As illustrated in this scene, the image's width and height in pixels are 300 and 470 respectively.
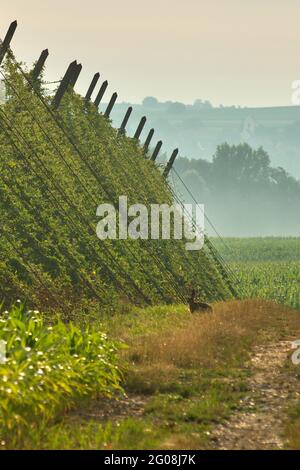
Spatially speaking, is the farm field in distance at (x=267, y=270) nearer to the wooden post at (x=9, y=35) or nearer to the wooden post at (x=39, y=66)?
the wooden post at (x=39, y=66)

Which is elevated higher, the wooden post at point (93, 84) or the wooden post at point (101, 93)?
the wooden post at point (101, 93)

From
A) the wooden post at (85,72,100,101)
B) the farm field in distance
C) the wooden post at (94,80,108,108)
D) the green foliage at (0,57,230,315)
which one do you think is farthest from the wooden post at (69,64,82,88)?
the farm field in distance

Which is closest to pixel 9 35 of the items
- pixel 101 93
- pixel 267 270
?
pixel 101 93

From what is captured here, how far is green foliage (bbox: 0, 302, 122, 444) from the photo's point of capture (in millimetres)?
10117

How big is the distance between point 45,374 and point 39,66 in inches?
596

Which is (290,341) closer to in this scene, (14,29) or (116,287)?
(116,287)

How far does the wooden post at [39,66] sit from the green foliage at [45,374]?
40.6 feet

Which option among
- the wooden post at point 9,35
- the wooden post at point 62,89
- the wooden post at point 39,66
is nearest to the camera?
the wooden post at point 9,35

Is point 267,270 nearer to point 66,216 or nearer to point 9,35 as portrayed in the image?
point 66,216

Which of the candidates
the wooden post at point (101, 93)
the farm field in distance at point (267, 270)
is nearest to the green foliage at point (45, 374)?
the wooden post at point (101, 93)

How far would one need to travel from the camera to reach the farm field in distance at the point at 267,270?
41228mm

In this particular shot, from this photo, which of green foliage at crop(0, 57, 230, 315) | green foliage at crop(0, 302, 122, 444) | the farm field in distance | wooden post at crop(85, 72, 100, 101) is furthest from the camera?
the farm field in distance

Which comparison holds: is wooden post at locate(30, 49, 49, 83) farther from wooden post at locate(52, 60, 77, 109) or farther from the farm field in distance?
the farm field in distance

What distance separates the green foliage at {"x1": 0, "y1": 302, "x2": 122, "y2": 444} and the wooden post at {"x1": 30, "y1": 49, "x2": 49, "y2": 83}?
1238 cm
